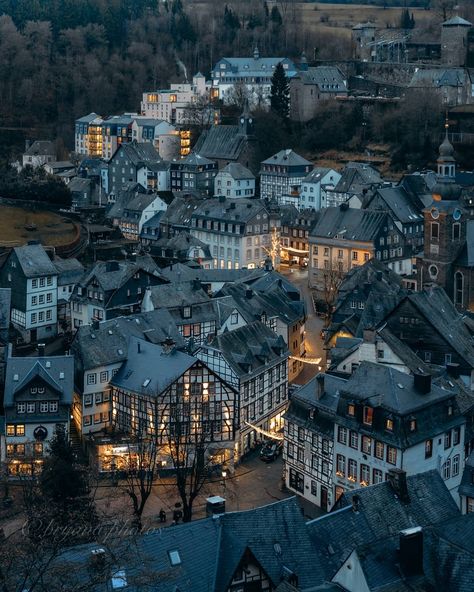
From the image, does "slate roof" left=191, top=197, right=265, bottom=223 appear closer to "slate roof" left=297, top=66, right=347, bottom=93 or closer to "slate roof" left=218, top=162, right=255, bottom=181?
"slate roof" left=218, top=162, right=255, bottom=181

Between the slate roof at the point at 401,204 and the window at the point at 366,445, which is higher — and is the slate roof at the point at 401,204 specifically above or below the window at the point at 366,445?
above

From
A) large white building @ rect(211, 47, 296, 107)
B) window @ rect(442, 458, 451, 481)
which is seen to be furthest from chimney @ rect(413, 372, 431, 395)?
large white building @ rect(211, 47, 296, 107)

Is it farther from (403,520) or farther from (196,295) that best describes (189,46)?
(403,520)

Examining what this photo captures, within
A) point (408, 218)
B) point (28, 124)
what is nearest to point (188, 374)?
point (408, 218)

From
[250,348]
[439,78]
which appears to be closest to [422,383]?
[250,348]

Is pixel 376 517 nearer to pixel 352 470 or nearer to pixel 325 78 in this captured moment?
pixel 352 470

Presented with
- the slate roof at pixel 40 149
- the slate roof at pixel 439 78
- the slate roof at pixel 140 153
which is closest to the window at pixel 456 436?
the slate roof at pixel 140 153

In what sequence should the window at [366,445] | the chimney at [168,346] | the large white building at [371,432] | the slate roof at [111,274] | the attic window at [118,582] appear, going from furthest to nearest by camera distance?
the slate roof at [111,274], the chimney at [168,346], the window at [366,445], the large white building at [371,432], the attic window at [118,582]

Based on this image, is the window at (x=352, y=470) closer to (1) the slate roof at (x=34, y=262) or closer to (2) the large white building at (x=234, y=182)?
(1) the slate roof at (x=34, y=262)
